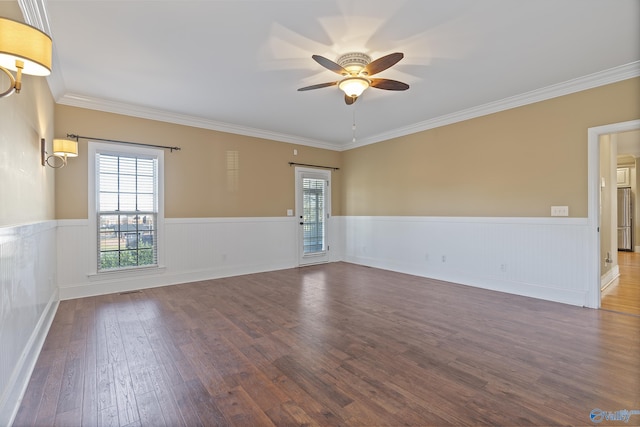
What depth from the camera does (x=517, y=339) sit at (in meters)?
2.81

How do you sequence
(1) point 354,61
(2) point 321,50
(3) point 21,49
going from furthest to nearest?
(1) point 354,61 < (2) point 321,50 < (3) point 21,49

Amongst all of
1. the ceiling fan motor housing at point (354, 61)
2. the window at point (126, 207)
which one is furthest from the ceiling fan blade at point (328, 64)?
the window at point (126, 207)

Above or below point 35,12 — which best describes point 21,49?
below

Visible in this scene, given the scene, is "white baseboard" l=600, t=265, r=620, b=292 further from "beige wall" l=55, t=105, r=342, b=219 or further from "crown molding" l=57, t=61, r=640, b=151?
"beige wall" l=55, t=105, r=342, b=219

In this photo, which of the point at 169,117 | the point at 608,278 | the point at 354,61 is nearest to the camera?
the point at 354,61

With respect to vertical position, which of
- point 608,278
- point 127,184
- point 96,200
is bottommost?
point 608,278

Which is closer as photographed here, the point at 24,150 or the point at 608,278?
the point at 24,150

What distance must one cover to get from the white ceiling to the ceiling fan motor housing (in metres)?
0.09

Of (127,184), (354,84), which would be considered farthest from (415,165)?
(127,184)

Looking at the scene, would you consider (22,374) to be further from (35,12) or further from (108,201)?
(108,201)

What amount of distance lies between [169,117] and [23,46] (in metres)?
3.68

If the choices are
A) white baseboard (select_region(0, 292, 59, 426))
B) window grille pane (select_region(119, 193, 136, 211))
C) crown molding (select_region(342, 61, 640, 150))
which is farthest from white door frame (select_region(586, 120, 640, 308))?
window grille pane (select_region(119, 193, 136, 211))

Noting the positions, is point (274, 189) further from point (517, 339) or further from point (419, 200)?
point (517, 339)

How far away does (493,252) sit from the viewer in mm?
4637
